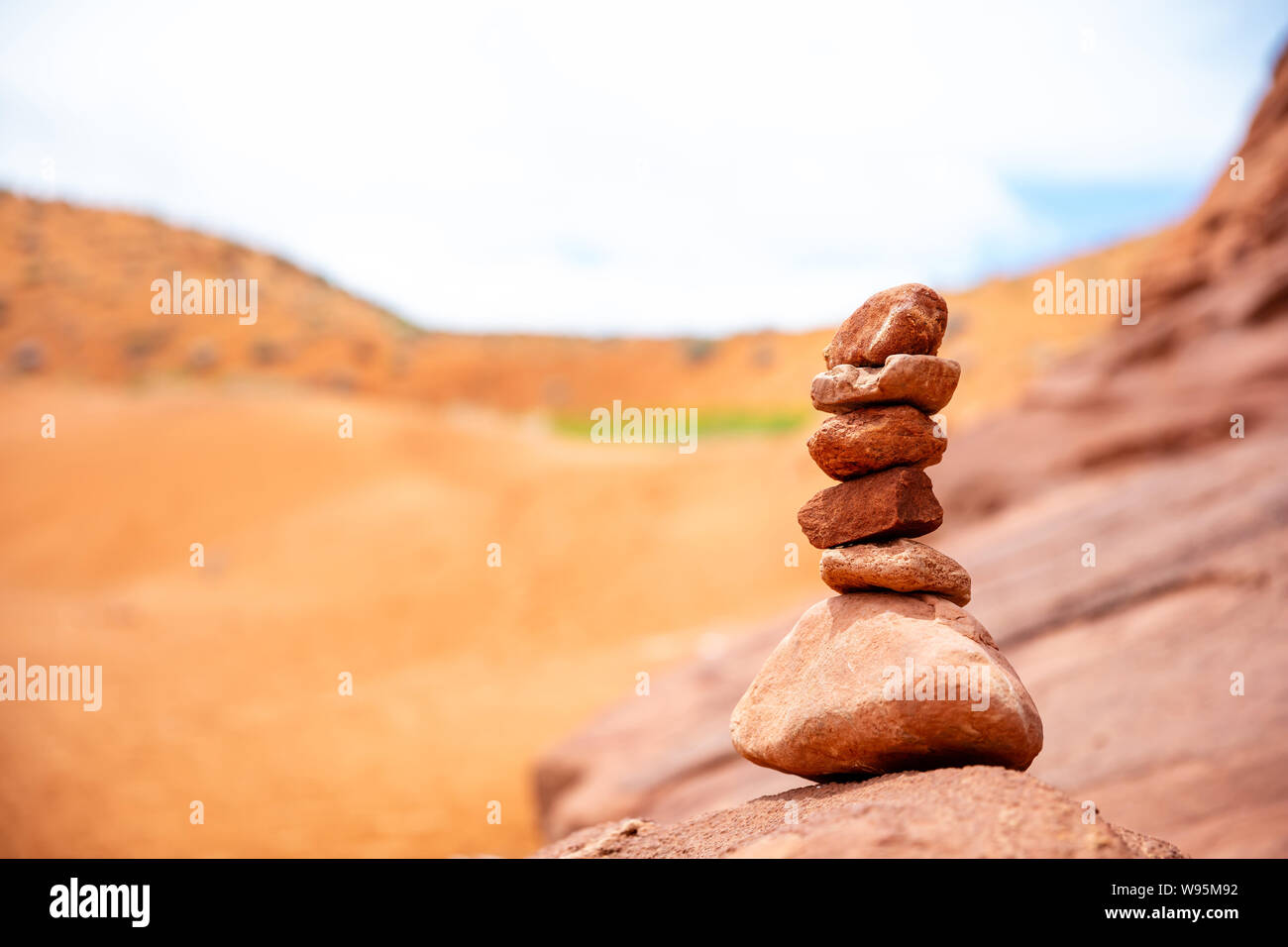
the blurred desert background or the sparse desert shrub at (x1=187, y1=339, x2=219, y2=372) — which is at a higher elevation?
the sparse desert shrub at (x1=187, y1=339, x2=219, y2=372)

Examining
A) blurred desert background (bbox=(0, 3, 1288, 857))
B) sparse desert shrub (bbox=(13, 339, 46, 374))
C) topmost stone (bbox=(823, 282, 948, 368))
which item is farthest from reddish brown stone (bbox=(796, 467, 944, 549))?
sparse desert shrub (bbox=(13, 339, 46, 374))

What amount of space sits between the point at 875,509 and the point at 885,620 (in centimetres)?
53

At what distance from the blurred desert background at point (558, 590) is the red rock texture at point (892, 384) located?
2.95 m

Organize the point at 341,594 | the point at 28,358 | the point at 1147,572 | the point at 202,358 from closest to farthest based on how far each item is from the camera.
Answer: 1. the point at 1147,572
2. the point at 341,594
3. the point at 28,358
4. the point at 202,358

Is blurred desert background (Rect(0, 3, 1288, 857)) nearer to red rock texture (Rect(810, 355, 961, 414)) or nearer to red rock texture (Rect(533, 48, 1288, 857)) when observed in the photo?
red rock texture (Rect(533, 48, 1288, 857))

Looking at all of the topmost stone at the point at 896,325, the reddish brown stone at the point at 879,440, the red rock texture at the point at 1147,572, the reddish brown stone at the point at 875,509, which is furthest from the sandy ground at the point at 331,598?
the topmost stone at the point at 896,325

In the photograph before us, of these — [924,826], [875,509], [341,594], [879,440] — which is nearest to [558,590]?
[341,594]

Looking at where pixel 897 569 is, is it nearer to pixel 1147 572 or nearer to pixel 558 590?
pixel 1147 572

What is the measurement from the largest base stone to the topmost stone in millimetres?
1097

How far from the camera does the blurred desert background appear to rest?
24.0ft

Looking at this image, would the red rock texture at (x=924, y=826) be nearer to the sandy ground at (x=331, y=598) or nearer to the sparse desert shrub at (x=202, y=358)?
the sandy ground at (x=331, y=598)

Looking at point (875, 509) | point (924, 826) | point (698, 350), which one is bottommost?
point (924, 826)

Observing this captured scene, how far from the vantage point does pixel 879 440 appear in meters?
4.28
